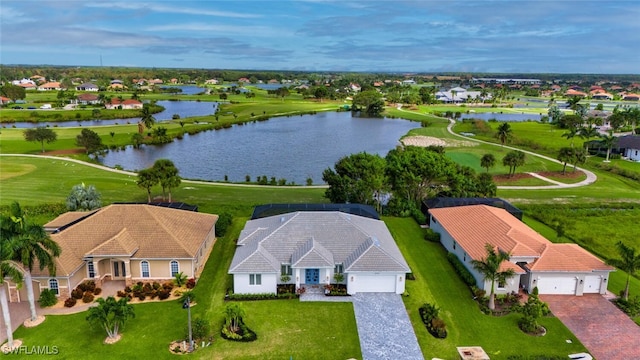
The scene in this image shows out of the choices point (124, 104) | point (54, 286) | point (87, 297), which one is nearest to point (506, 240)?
point (87, 297)

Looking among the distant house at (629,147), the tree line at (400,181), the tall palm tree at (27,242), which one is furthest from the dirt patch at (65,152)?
the distant house at (629,147)

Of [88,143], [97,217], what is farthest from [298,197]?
[88,143]

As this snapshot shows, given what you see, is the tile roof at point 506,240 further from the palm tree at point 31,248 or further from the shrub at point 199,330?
the palm tree at point 31,248

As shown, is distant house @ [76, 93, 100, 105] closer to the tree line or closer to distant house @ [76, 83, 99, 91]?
distant house @ [76, 83, 99, 91]

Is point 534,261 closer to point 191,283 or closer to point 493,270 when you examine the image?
point 493,270

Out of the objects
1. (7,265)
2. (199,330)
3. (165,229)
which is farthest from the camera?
(165,229)

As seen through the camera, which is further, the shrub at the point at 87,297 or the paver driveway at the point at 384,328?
the shrub at the point at 87,297
